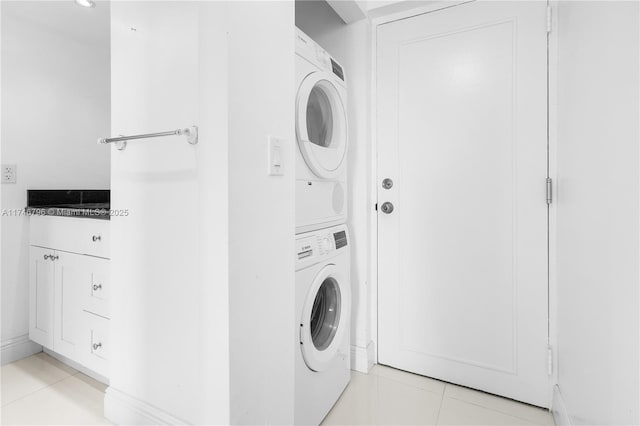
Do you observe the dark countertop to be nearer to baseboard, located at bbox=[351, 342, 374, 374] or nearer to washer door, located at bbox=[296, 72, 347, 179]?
washer door, located at bbox=[296, 72, 347, 179]

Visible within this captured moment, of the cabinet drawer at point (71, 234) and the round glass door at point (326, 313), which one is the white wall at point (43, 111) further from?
the round glass door at point (326, 313)

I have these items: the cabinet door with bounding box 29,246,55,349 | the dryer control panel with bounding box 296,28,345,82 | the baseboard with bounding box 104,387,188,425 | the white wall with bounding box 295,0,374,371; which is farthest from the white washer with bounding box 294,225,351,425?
the cabinet door with bounding box 29,246,55,349

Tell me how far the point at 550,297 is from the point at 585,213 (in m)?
0.59

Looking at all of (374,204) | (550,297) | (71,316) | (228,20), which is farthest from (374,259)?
(71,316)

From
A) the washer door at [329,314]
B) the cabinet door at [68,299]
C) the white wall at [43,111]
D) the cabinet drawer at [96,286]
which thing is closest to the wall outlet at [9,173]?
the white wall at [43,111]

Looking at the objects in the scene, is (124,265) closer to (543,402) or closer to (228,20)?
(228,20)

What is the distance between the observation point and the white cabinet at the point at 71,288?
1.62 m

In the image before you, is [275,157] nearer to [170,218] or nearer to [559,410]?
[170,218]

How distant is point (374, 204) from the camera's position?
1954 millimetres

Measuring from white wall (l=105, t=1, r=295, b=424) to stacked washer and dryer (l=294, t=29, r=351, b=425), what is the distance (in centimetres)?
10

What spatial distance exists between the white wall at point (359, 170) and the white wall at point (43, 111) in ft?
4.96

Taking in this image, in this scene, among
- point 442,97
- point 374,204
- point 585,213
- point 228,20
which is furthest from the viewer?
point 374,204

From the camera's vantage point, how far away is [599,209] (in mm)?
999

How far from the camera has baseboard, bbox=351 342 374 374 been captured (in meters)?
1.89
